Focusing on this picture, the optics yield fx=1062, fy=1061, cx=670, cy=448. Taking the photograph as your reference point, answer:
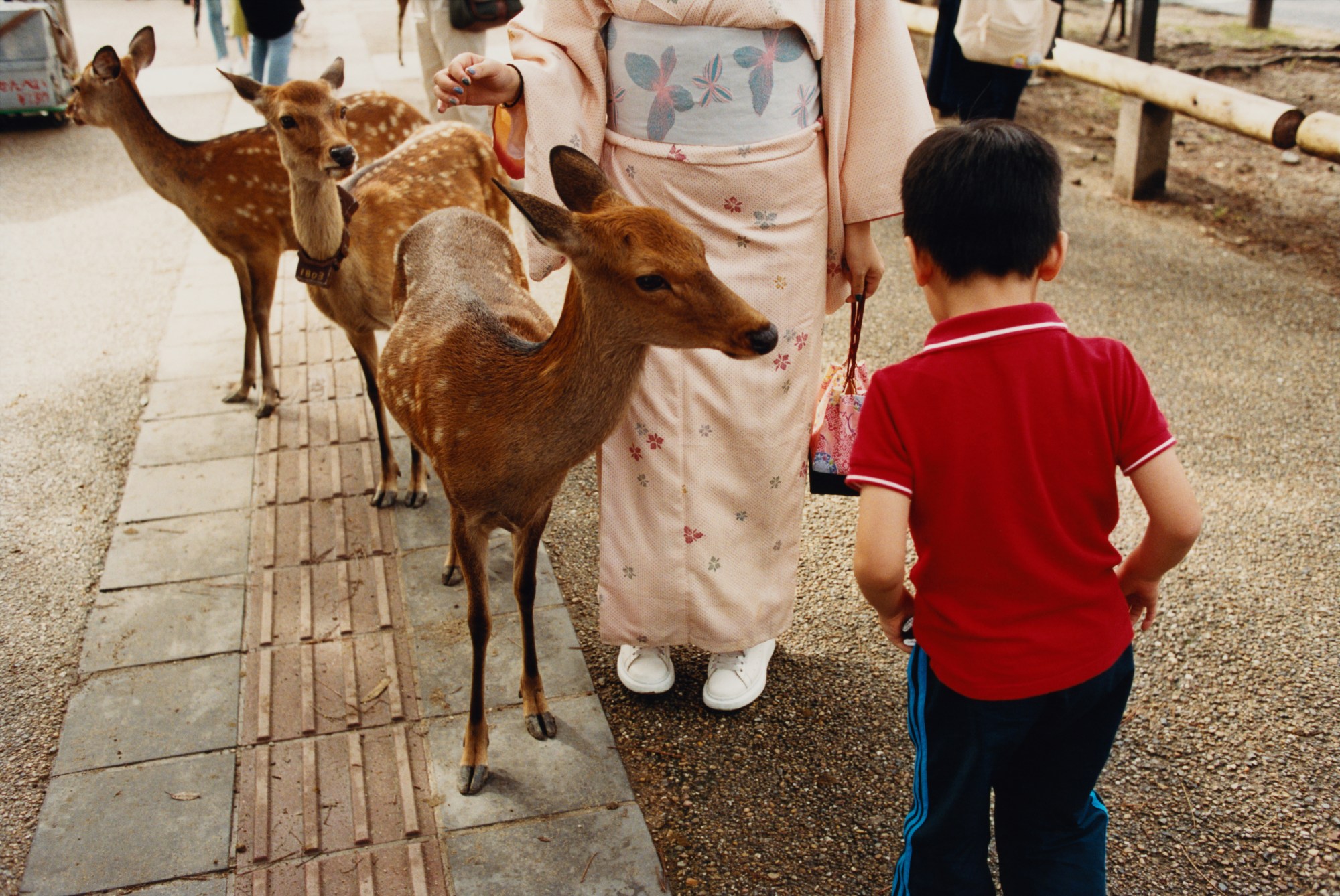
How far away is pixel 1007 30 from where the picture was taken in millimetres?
4980

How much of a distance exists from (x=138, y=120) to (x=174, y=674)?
2626 millimetres

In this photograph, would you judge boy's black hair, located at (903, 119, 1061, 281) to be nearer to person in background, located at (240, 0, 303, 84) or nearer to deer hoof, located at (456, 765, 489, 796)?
deer hoof, located at (456, 765, 489, 796)

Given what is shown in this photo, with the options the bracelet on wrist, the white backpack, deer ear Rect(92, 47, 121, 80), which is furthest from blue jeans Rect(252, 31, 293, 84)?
the bracelet on wrist

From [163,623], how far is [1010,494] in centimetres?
248

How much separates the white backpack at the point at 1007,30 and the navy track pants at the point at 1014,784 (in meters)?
4.13

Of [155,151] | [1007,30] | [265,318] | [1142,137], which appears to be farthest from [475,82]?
[1142,137]

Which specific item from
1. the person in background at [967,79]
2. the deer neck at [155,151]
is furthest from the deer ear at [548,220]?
the person in background at [967,79]

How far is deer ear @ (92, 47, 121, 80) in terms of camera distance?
4285 mm

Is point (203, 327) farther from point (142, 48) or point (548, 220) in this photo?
point (548, 220)

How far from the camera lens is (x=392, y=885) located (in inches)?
85.5

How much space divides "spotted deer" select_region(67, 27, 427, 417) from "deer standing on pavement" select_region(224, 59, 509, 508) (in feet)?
1.66

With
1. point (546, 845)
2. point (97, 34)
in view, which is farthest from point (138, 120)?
point (97, 34)

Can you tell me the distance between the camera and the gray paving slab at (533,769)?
93.5 inches

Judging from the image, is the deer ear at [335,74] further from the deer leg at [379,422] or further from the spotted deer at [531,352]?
the spotted deer at [531,352]
